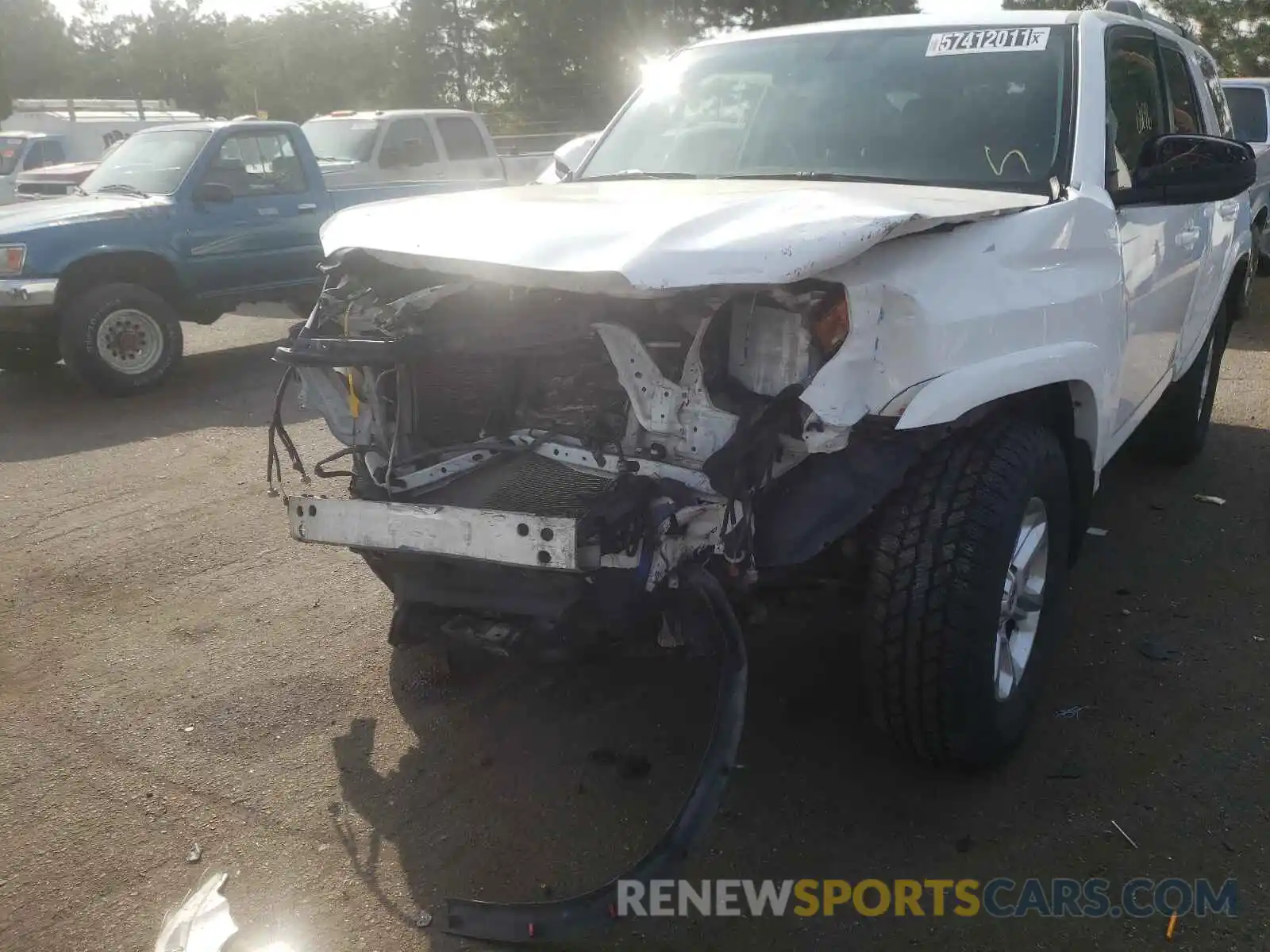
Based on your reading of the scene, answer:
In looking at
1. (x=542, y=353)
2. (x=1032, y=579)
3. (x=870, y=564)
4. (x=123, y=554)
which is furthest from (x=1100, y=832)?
(x=123, y=554)

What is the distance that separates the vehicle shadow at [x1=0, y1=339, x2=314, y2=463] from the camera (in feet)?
22.0

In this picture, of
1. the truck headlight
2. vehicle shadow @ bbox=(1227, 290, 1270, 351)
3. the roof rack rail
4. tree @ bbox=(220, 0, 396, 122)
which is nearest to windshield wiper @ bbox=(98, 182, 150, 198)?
the truck headlight

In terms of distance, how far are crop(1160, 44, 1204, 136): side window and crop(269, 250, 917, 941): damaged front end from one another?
2835 millimetres

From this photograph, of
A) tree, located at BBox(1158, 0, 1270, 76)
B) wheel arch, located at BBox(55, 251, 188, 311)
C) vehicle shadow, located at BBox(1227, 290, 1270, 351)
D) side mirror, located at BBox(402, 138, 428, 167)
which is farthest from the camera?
tree, located at BBox(1158, 0, 1270, 76)

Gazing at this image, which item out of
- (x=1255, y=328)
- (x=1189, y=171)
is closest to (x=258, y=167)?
(x=1189, y=171)

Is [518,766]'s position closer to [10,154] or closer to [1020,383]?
[1020,383]

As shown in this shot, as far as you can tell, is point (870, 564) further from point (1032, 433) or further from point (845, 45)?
point (845, 45)

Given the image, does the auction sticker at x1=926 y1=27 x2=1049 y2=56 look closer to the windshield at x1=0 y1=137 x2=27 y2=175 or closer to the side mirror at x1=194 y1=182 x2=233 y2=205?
the side mirror at x1=194 y1=182 x2=233 y2=205

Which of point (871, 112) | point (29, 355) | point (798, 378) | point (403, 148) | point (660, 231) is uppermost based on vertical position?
point (871, 112)

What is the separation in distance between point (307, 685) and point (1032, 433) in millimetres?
2399

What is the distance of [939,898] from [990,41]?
2684 mm

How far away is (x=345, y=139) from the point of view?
11.2 meters

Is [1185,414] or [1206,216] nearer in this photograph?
[1206,216]

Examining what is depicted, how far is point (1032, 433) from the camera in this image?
112 inches
